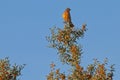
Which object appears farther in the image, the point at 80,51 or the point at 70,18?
the point at 70,18

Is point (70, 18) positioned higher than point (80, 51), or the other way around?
point (70, 18)

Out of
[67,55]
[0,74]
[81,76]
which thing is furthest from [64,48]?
[0,74]

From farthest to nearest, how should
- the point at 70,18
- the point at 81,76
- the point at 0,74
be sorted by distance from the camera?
the point at 70,18
the point at 0,74
the point at 81,76

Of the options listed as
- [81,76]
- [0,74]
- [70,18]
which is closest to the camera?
[81,76]

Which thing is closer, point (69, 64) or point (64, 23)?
point (69, 64)

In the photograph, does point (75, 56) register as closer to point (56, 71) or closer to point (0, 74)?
point (56, 71)

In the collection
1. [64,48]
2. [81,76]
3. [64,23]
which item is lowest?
[81,76]

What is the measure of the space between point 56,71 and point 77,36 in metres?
2.37

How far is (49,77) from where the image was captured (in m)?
27.2

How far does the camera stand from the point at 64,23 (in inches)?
1153

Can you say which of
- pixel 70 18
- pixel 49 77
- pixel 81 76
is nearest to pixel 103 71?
pixel 81 76

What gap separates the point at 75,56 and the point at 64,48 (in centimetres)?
91

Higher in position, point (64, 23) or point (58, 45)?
point (64, 23)

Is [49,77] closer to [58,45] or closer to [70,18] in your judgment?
[58,45]
